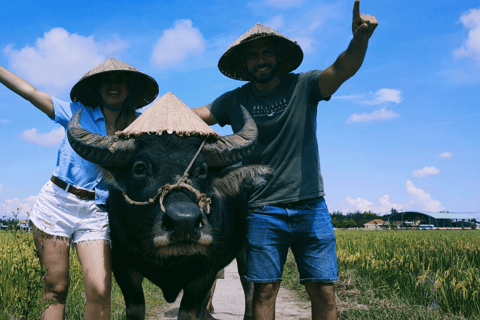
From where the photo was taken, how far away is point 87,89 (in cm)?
271

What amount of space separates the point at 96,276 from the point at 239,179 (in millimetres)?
1134

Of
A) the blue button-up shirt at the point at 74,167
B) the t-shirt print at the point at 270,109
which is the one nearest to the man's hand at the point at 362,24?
the t-shirt print at the point at 270,109

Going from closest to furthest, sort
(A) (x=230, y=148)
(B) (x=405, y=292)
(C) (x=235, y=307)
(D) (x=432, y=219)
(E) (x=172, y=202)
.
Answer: (E) (x=172, y=202) → (A) (x=230, y=148) → (B) (x=405, y=292) → (C) (x=235, y=307) → (D) (x=432, y=219)

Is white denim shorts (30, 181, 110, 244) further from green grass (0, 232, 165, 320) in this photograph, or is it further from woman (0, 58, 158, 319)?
green grass (0, 232, 165, 320)

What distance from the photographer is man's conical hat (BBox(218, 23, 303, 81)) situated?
8.54ft

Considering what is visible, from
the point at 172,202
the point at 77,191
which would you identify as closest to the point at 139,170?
the point at 172,202

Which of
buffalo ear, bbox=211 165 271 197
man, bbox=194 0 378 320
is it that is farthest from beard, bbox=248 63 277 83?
buffalo ear, bbox=211 165 271 197

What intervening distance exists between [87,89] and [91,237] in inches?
42.8

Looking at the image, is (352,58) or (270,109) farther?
(270,109)

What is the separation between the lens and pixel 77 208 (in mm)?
2480

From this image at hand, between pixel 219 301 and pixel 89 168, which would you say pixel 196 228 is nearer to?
pixel 89 168

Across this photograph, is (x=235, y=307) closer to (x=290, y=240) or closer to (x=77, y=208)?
(x=290, y=240)

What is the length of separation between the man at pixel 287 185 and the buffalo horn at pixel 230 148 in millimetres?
211

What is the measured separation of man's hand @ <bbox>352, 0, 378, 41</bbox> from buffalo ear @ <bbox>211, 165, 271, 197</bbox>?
1.04 m
